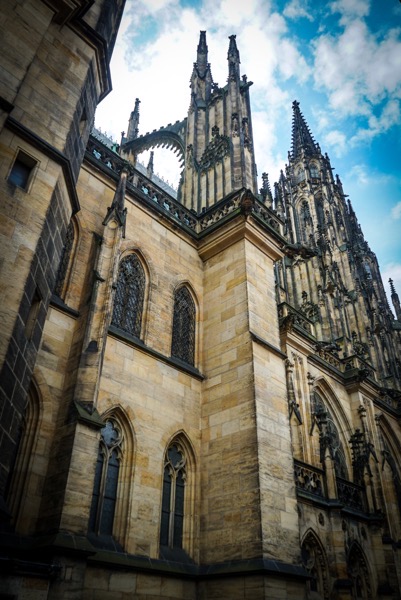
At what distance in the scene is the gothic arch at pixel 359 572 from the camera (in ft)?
41.9

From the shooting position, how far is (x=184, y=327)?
1212 centimetres

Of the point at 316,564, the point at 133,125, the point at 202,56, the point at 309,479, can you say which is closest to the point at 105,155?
the point at 309,479

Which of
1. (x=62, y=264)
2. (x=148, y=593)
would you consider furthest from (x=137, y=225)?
(x=148, y=593)

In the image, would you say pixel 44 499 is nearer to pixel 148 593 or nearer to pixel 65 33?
pixel 148 593

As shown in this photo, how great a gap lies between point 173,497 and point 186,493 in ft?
1.30

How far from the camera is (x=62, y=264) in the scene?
962 cm

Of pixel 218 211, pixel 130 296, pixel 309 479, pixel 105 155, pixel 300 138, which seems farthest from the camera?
pixel 300 138

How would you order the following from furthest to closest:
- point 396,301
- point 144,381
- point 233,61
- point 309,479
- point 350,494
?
point 396,301 → point 233,61 → point 350,494 → point 309,479 → point 144,381

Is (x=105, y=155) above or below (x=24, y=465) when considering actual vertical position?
above

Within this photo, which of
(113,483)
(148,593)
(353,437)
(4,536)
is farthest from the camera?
(353,437)

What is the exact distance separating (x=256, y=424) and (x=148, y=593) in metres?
3.39

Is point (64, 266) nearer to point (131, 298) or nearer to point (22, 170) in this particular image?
point (131, 298)

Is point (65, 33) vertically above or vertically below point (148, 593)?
above

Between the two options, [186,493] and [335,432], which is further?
[335,432]
